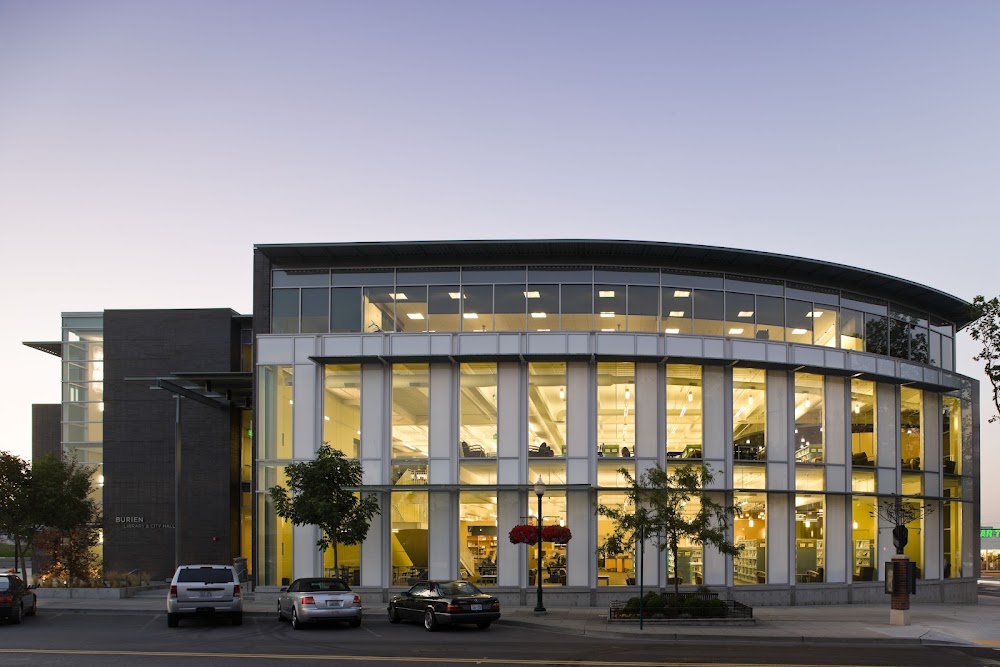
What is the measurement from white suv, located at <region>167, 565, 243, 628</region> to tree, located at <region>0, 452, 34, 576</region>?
17.5 m

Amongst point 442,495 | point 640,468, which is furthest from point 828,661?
point 442,495

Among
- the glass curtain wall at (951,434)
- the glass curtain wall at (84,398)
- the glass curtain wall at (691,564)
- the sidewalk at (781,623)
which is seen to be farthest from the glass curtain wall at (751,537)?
the glass curtain wall at (84,398)

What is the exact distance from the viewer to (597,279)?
3581 cm

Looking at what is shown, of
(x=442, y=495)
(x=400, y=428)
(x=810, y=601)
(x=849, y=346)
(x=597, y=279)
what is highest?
(x=597, y=279)

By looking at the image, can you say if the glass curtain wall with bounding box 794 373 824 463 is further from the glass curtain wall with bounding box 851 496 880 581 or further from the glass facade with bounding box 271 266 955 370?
the glass curtain wall with bounding box 851 496 880 581

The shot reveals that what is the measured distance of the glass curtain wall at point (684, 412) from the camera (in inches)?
1371

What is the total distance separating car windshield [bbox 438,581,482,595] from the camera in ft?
84.8

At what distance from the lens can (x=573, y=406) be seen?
114 ft

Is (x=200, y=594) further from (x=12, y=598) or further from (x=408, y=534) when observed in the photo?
(x=408, y=534)

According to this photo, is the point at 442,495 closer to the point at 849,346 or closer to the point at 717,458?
the point at 717,458

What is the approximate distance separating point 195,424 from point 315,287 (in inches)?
563

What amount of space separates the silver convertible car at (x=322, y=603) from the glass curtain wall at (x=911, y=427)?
2518cm

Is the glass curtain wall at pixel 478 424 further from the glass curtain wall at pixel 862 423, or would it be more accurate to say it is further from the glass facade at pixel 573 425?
the glass curtain wall at pixel 862 423

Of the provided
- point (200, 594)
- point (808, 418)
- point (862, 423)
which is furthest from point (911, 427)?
point (200, 594)
